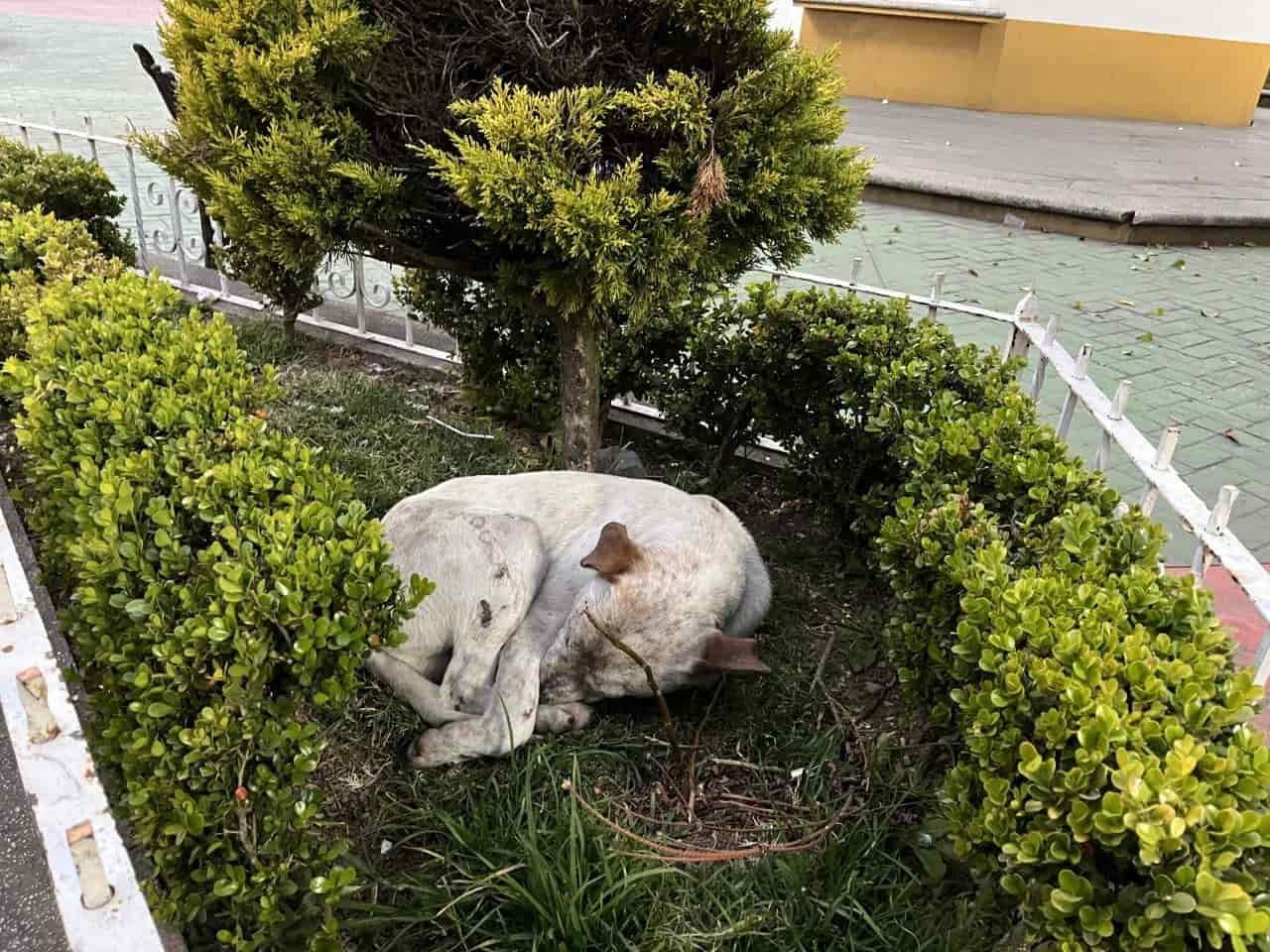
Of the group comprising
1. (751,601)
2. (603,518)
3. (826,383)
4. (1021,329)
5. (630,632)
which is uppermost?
(1021,329)

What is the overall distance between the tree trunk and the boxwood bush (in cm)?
120

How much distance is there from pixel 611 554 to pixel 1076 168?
11288mm

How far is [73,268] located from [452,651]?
263 centimetres

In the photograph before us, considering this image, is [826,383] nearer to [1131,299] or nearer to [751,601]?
[751,601]

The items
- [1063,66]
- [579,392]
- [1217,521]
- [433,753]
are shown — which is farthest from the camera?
[1063,66]

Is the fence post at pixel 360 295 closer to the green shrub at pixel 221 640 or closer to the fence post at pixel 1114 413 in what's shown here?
the green shrub at pixel 221 640

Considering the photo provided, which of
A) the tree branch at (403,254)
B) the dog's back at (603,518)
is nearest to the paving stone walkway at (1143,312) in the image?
the dog's back at (603,518)

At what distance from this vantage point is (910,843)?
2.91m

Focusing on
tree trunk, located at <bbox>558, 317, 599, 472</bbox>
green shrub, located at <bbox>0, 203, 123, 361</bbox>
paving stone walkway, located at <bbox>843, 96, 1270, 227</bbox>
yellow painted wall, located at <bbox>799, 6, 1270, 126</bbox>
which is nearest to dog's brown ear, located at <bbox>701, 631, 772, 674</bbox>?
tree trunk, located at <bbox>558, 317, 599, 472</bbox>

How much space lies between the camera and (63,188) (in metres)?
6.31

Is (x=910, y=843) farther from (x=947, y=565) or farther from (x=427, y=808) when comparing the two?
(x=427, y=808)

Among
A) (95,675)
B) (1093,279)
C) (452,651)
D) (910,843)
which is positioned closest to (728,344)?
(452,651)

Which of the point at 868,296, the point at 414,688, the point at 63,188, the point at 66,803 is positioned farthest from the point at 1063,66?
the point at 66,803

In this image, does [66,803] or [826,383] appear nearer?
[66,803]
